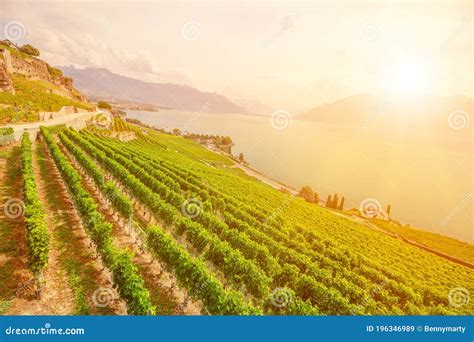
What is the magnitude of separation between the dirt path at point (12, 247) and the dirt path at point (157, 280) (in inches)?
235

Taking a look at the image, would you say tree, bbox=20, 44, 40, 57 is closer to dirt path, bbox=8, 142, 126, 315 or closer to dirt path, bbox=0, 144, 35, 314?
dirt path, bbox=0, 144, 35, 314

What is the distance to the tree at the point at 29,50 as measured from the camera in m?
115

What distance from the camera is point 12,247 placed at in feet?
55.6

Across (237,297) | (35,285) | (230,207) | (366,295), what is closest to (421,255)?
(366,295)

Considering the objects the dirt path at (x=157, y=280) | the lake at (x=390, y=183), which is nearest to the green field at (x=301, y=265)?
the dirt path at (x=157, y=280)

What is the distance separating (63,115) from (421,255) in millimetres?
82819

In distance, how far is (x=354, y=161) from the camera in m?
167

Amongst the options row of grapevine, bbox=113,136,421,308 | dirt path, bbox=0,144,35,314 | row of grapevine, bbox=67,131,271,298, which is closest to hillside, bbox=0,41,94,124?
row of grapevine, bbox=67,131,271,298

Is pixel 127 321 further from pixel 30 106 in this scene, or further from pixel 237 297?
pixel 30 106

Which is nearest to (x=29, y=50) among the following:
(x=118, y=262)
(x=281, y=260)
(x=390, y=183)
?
(x=118, y=262)

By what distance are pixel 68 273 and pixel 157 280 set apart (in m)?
5.38

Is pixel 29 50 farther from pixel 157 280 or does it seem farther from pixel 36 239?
pixel 157 280

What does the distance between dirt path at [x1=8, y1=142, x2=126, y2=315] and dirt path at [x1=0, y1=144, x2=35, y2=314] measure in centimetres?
75

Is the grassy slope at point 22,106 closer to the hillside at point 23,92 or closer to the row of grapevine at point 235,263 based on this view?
the hillside at point 23,92
